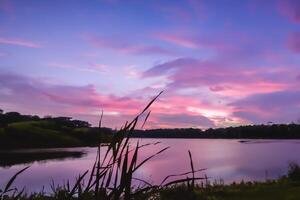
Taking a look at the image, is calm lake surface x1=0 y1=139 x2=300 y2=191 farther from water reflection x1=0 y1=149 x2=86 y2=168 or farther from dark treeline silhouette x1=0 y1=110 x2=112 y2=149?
dark treeline silhouette x1=0 y1=110 x2=112 y2=149

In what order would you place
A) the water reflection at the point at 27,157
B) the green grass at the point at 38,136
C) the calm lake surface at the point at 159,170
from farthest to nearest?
the green grass at the point at 38,136 < the water reflection at the point at 27,157 < the calm lake surface at the point at 159,170

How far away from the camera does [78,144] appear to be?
133 meters

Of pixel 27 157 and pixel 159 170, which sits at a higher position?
pixel 27 157

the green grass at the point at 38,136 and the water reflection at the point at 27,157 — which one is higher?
the green grass at the point at 38,136

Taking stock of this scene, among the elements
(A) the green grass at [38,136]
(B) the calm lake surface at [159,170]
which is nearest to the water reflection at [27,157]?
(B) the calm lake surface at [159,170]

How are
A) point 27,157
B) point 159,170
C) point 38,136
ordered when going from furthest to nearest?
point 38,136 < point 27,157 < point 159,170

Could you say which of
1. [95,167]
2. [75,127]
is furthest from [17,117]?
[95,167]

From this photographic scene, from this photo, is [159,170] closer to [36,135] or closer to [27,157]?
[27,157]

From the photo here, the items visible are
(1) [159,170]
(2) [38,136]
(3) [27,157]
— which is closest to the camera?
(1) [159,170]

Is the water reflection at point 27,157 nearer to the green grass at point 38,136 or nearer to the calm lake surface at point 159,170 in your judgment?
the calm lake surface at point 159,170

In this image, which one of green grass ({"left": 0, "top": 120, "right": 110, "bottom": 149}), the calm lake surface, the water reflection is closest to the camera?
the calm lake surface

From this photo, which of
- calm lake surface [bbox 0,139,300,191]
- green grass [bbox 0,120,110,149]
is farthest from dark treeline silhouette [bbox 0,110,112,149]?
calm lake surface [bbox 0,139,300,191]

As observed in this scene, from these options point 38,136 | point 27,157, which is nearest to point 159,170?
point 27,157

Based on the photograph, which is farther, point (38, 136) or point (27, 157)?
point (38, 136)
